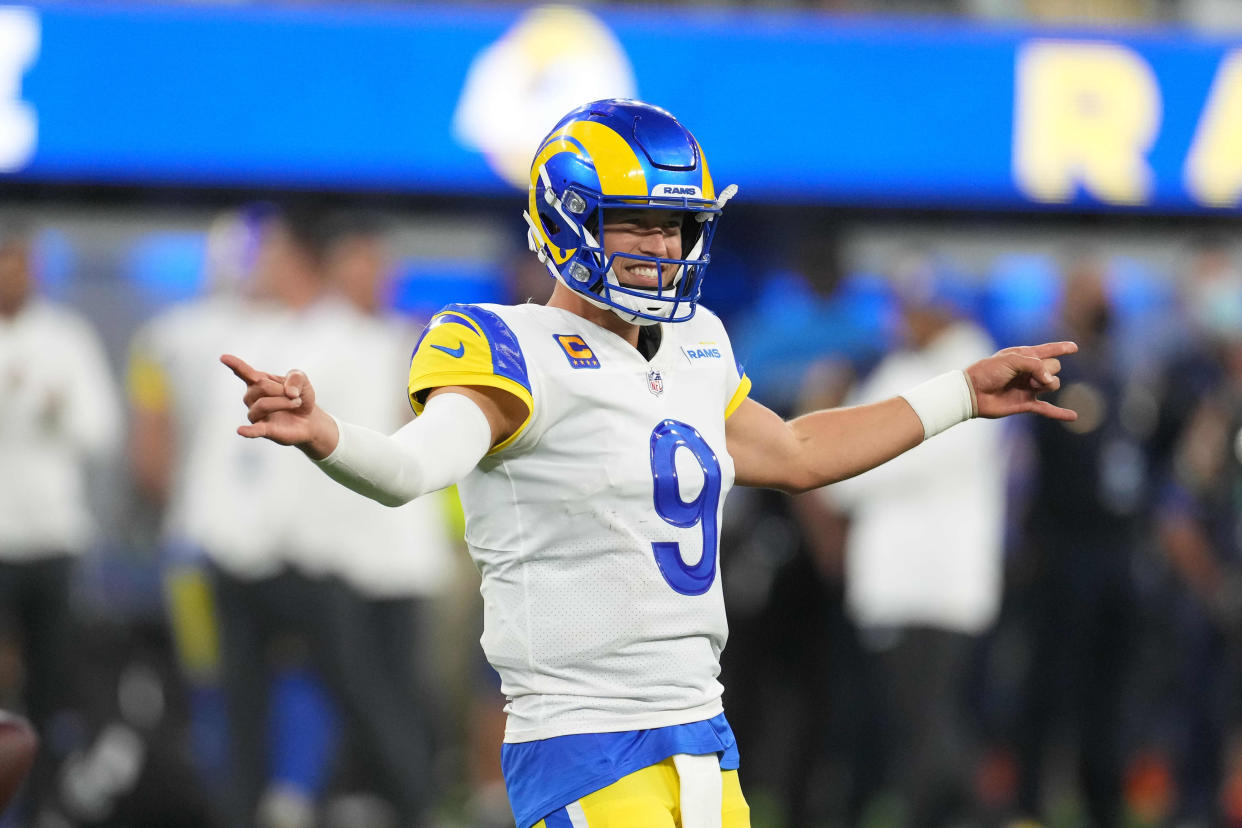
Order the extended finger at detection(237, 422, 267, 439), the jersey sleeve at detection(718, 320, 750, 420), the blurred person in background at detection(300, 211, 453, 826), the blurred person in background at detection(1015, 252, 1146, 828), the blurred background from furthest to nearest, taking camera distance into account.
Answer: the blurred person in background at detection(1015, 252, 1146, 828) → the blurred background → the blurred person in background at detection(300, 211, 453, 826) → the jersey sleeve at detection(718, 320, 750, 420) → the extended finger at detection(237, 422, 267, 439)

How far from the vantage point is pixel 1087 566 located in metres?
6.90

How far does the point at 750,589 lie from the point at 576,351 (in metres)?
4.03

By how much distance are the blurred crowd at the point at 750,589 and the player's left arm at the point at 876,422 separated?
275 centimetres

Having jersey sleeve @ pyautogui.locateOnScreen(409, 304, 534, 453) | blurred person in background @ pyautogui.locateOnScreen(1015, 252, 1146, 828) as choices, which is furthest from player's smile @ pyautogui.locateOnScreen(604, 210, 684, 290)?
blurred person in background @ pyautogui.locateOnScreen(1015, 252, 1146, 828)

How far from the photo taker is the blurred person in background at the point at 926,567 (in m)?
6.20

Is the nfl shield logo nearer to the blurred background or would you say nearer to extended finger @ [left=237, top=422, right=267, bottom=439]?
extended finger @ [left=237, top=422, right=267, bottom=439]

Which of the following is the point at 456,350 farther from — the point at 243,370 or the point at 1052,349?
the point at 1052,349

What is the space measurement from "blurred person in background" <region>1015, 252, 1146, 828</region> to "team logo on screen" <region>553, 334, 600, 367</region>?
167 inches

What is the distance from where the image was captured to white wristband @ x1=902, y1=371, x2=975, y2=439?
11.5ft

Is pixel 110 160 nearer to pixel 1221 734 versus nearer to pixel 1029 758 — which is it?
pixel 1029 758

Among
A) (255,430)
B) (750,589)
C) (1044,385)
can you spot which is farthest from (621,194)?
(750,589)

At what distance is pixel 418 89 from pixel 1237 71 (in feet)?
14.0

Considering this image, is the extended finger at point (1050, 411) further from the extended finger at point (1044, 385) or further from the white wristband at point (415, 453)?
the white wristband at point (415, 453)

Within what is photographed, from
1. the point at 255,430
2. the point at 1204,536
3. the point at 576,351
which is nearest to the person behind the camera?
the point at 255,430
